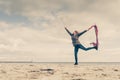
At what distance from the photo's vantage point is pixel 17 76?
34.1ft

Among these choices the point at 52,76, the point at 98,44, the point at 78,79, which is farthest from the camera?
the point at 98,44

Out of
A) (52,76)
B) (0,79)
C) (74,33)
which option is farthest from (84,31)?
(0,79)

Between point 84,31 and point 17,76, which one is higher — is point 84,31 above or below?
above

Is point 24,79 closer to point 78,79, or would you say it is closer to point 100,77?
point 78,79

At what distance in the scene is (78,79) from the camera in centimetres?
959

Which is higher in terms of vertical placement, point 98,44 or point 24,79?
point 98,44

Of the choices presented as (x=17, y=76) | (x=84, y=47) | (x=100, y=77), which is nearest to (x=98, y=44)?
(x=84, y=47)

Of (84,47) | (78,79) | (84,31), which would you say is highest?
(84,31)

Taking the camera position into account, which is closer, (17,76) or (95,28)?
(17,76)

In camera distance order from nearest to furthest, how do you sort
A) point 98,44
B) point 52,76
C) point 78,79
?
point 78,79
point 52,76
point 98,44

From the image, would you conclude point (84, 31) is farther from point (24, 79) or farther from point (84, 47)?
point (24, 79)

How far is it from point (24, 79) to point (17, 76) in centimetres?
78

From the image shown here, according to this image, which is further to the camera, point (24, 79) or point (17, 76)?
point (17, 76)

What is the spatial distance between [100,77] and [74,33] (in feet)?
21.7
